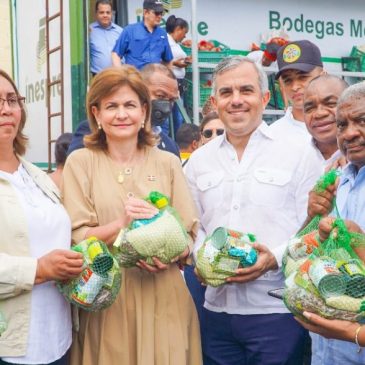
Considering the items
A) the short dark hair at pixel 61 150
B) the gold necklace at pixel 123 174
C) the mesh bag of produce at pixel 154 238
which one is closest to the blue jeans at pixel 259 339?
the mesh bag of produce at pixel 154 238

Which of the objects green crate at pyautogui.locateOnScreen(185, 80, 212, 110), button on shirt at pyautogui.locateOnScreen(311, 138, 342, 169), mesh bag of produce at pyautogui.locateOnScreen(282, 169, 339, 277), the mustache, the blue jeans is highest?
green crate at pyautogui.locateOnScreen(185, 80, 212, 110)

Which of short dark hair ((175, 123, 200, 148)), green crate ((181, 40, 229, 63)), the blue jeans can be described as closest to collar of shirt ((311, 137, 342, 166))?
the blue jeans

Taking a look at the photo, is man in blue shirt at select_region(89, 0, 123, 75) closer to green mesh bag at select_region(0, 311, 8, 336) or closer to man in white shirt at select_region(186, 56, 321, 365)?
man in white shirt at select_region(186, 56, 321, 365)

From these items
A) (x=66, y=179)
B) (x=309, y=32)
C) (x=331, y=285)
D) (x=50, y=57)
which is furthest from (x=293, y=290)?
(x=309, y=32)

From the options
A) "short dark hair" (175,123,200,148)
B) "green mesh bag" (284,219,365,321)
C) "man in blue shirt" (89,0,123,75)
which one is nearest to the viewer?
"green mesh bag" (284,219,365,321)

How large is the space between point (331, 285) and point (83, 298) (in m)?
1.03

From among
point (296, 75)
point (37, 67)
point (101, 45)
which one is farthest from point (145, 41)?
point (296, 75)

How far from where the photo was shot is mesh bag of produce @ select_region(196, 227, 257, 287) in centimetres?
297

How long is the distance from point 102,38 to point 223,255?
17.3ft

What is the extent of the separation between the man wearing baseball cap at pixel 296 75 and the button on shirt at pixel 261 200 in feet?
2.84

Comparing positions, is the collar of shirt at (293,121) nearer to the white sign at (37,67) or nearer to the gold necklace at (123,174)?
the gold necklace at (123,174)

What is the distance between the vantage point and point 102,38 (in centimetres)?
779

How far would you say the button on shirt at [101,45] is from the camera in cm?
775

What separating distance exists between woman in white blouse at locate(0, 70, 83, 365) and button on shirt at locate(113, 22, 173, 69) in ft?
15.0
